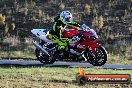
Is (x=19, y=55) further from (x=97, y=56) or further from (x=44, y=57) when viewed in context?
(x=97, y=56)

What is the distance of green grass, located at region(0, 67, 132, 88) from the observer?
80.0 feet

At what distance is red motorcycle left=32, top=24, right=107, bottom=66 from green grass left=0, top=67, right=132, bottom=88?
11.6 meters

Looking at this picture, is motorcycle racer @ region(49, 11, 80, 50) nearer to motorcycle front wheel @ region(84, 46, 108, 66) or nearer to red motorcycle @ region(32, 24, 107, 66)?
red motorcycle @ region(32, 24, 107, 66)

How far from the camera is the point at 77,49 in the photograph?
39.8 feet

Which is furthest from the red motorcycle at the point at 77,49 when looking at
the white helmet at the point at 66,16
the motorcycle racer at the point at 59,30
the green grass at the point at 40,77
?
the green grass at the point at 40,77

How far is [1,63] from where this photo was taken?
1212 inches

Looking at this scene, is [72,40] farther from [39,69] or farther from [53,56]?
[39,69]

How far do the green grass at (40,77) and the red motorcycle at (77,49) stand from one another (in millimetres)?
11597

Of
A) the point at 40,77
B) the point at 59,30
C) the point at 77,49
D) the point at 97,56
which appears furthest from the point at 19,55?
the point at 97,56

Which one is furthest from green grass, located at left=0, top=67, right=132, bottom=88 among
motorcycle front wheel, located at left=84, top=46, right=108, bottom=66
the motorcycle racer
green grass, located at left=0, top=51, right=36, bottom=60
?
motorcycle front wheel, located at left=84, top=46, right=108, bottom=66

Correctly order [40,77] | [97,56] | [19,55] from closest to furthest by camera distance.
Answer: [97,56]
[40,77]
[19,55]

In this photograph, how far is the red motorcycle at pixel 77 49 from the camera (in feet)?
38.7

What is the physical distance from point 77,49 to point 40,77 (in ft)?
46.6

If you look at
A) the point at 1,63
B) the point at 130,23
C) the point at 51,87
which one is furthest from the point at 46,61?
the point at 130,23
